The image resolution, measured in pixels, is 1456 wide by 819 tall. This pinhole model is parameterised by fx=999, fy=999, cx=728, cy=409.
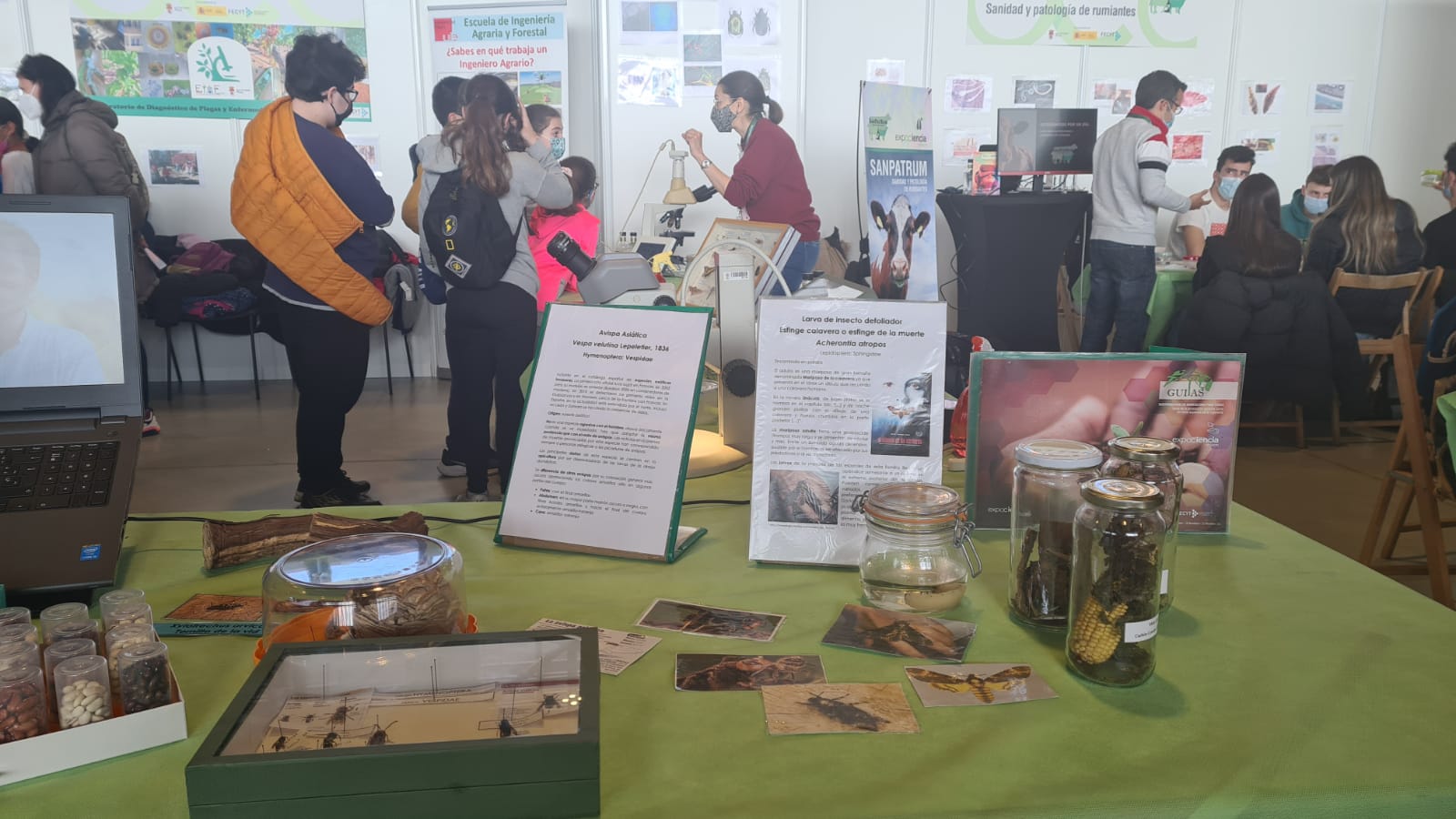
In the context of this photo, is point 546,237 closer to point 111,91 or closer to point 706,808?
point 706,808

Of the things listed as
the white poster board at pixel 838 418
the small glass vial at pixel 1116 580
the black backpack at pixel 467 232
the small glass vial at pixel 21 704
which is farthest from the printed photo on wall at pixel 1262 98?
the small glass vial at pixel 21 704

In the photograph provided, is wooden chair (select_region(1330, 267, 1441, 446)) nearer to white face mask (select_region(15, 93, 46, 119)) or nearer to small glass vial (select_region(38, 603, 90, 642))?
small glass vial (select_region(38, 603, 90, 642))

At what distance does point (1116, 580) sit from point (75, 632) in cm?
83

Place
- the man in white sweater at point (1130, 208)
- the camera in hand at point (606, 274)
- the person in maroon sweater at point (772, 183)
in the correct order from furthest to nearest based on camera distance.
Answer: the man in white sweater at point (1130, 208) → the person in maroon sweater at point (772, 183) → the camera in hand at point (606, 274)

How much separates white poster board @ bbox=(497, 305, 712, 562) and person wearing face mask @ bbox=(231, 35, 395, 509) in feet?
6.26

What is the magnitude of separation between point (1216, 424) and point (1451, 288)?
486cm

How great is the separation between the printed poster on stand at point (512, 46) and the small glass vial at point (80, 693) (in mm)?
5501

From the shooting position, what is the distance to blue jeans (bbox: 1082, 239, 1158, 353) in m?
4.88

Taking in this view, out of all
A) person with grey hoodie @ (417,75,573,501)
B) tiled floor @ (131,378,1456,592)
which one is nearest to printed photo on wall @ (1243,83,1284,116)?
tiled floor @ (131,378,1456,592)

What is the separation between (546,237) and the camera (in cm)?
382

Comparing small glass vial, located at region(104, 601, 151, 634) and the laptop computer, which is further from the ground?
the laptop computer

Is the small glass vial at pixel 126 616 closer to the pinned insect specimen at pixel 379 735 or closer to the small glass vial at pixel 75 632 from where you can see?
the small glass vial at pixel 75 632

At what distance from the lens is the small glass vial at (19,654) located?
72 cm

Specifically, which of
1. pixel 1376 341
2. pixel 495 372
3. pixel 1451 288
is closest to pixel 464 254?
pixel 495 372
